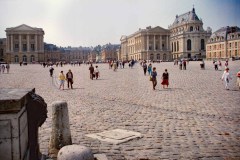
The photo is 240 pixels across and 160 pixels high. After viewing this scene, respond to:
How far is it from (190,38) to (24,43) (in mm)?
59254

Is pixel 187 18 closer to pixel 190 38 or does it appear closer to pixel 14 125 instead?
pixel 190 38

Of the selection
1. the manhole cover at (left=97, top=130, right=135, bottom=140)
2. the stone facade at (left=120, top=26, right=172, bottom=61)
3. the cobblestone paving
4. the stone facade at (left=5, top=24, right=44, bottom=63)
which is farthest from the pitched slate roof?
the manhole cover at (left=97, top=130, right=135, bottom=140)

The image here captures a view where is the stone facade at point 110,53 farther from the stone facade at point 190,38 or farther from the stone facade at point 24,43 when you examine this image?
the stone facade at point 24,43

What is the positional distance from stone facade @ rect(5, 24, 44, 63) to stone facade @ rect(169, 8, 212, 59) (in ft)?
164

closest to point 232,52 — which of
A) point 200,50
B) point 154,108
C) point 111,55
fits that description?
point 200,50

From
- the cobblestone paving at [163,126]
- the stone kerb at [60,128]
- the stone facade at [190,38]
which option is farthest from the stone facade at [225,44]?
the stone kerb at [60,128]

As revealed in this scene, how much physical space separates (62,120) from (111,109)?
4.90m

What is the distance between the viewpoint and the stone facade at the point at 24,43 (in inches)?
4427

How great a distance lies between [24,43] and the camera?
115m

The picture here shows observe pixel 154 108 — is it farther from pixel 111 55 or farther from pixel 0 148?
pixel 111 55

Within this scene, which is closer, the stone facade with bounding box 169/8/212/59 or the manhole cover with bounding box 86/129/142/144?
the manhole cover with bounding box 86/129/142/144

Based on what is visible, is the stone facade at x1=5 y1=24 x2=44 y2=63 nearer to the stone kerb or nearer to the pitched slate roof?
the pitched slate roof

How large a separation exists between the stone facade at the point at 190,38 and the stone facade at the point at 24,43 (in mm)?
49853

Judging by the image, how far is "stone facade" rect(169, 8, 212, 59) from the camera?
365 feet
